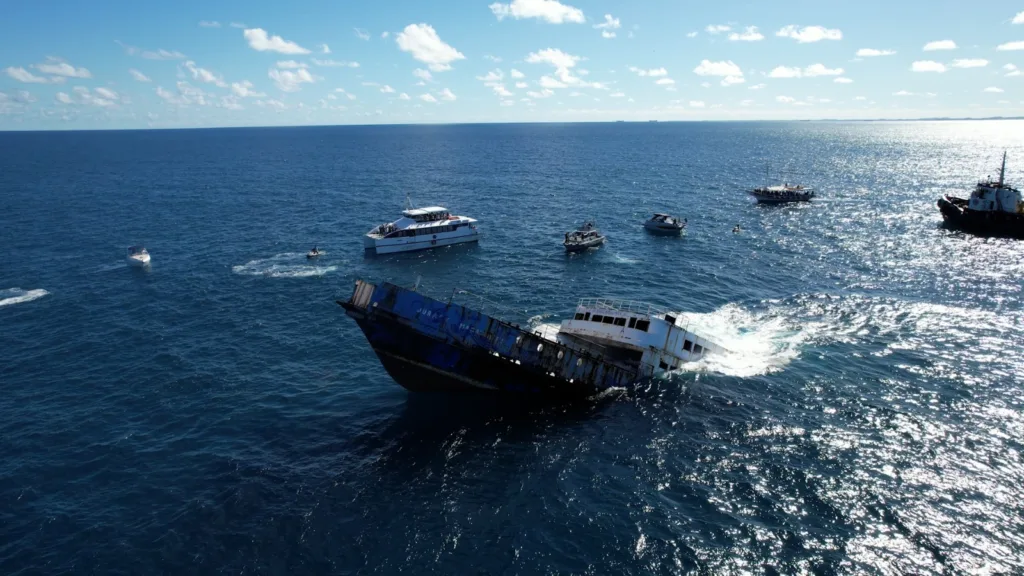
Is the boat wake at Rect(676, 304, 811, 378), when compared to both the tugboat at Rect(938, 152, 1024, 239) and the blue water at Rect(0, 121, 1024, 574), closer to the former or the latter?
the blue water at Rect(0, 121, 1024, 574)

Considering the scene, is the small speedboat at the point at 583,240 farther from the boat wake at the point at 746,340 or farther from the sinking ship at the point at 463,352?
the sinking ship at the point at 463,352

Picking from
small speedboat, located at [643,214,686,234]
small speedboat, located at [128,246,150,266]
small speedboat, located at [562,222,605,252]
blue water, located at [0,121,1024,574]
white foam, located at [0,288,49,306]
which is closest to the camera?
blue water, located at [0,121,1024,574]

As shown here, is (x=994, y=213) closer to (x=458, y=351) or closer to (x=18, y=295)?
(x=458, y=351)

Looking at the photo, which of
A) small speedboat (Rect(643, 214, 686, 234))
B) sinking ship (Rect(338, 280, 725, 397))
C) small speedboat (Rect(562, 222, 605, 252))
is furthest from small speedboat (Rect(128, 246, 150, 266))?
small speedboat (Rect(643, 214, 686, 234))

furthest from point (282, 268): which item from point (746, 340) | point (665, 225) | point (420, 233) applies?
point (665, 225)

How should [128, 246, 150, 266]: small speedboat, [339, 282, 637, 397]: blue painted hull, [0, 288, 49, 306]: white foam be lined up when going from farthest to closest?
[128, 246, 150, 266]: small speedboat → [0, 288, 49, 306]: white foam → [339, 282, 637, 397]: blue painted hull

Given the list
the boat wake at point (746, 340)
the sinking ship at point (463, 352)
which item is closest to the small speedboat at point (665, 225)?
the boat wake at point (746, 340)

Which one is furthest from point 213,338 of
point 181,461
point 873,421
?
point 873,421
